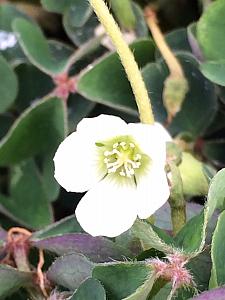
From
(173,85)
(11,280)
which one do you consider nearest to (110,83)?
(173,85)

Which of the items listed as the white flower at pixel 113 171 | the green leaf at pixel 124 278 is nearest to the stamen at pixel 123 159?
the white flower at pixel 113 171

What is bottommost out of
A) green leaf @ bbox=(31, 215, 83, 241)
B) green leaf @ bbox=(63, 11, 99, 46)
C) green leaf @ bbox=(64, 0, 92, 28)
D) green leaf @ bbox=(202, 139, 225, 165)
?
green leaf @ bbox=(202, 139, 225, 165)

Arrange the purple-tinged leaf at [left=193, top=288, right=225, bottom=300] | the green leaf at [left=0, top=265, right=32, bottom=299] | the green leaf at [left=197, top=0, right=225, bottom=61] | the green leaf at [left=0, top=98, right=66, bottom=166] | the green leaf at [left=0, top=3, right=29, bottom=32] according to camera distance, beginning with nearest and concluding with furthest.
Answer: the purple-tinged leaf at [left=193, top=288, right=225, bottom=300]
the green leaf at [left=0, top=265, right=32, bottom=299]
the green leaf at [left=197, top=0, right=225, bottom=61]
the green leaf at [left=0, top=98, right=66, bottom=166]
the green leaf at [left=0, top=3, right=29, bottom=32]

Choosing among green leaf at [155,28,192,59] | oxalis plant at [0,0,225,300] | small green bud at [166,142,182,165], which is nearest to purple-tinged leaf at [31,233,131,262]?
oxalis plant at [0,0,225,300]

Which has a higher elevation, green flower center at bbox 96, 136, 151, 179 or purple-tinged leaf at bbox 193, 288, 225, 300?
green flower center at bbox 96, 136, 151, 179

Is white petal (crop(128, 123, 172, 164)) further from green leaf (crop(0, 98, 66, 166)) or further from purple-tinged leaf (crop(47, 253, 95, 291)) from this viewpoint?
green leaf (crop(0, 98, 66, 166))
